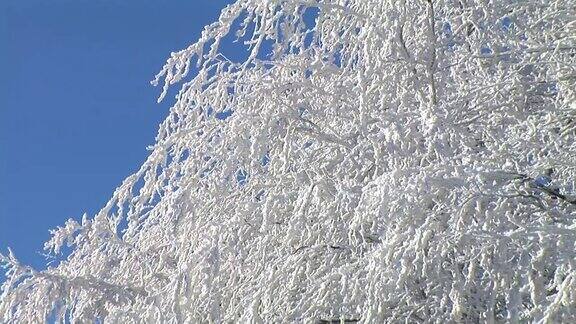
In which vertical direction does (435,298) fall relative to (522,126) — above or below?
below

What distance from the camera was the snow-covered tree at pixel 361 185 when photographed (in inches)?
125

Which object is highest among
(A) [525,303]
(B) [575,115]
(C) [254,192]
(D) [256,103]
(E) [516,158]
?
(D) [256,103]

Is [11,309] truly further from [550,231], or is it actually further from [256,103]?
A: [550,231]

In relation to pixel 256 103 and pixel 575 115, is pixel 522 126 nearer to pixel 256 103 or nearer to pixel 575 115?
pixel 575 115

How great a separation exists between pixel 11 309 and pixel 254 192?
5.22 ft

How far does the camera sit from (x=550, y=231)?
9.53 ft

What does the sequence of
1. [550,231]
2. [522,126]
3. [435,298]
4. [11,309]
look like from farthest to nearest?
[11,309] < [522,126] < [435,298] < [550,231]

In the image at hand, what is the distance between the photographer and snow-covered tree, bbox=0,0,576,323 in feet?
10.4

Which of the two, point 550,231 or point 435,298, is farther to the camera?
point 435,298

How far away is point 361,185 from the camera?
3.67m

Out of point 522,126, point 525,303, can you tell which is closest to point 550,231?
point 525,303

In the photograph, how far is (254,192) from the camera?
491 centimetres

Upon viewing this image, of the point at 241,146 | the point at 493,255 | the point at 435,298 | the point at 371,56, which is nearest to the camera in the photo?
the point at 493,255

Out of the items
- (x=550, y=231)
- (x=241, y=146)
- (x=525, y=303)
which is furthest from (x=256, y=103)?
(x=550, y=231)
